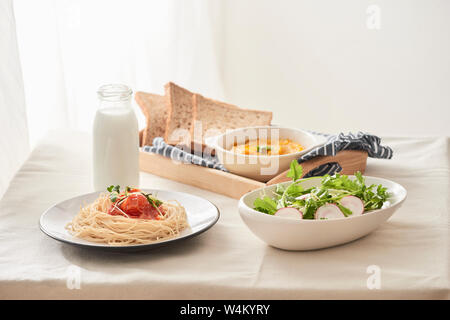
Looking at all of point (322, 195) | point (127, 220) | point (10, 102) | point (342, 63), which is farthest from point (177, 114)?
point (342, 63)

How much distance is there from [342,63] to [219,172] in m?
2.44

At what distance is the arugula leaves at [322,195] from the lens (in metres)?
1.16

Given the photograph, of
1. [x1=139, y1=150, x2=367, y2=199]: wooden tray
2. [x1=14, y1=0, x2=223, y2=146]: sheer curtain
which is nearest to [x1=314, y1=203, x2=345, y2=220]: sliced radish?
[x1=139, y1=150, x2=367, y2=199]: wooden tray

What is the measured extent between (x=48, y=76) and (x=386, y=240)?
5.98ft

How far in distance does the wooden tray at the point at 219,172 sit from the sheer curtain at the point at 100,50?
36.7 inches

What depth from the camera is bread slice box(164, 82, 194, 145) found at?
6.43ft

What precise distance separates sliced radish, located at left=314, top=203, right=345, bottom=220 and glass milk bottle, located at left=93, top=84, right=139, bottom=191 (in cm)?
66

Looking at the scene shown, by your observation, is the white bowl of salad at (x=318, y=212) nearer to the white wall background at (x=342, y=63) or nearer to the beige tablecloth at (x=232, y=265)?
the beige tablecloth at (x=232, y=265)

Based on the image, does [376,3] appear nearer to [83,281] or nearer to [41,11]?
[41,11]

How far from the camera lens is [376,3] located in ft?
11.8

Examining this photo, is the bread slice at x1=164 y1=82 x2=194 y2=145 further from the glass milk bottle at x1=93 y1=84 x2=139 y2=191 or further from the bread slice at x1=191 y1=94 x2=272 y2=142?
the glass milk bottle at x1=93 y1=84 x2=139 y2=191

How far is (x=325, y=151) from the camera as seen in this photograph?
62.7 inches

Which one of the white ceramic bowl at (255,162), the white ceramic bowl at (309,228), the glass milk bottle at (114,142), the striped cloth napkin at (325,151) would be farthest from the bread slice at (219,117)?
the white ceramic bowl at (309,228)
